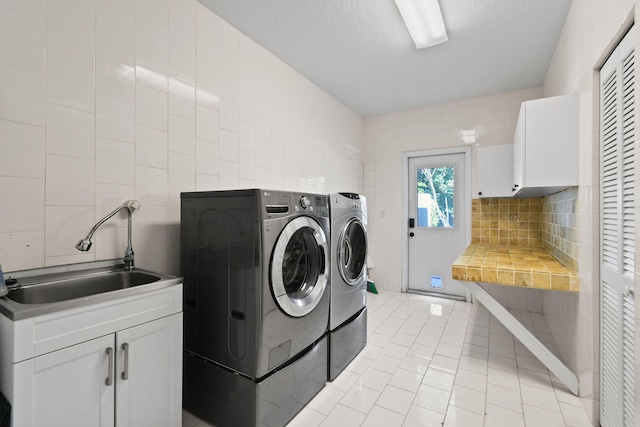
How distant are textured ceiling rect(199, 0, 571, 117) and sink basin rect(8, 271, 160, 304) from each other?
6.01ft

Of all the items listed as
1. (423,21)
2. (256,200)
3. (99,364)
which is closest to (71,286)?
(99,364)

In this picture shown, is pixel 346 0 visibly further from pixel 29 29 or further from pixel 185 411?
pixel 185 411

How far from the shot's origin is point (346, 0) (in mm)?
1979

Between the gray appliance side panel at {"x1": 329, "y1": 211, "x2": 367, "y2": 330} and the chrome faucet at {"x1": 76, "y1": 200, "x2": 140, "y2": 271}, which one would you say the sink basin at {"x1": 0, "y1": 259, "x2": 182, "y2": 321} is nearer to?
the chrome faucet at {"x1": 76, "y1": 200, "x2": 140, "y2": 271}

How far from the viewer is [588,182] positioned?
5.47 ft

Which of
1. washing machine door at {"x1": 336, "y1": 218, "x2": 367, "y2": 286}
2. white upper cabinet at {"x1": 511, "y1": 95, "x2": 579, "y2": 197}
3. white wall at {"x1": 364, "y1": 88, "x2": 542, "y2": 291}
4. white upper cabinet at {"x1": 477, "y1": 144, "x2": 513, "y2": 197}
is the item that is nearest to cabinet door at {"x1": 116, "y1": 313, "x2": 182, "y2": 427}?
washing machine door at {"x1": 336, "y1": 218, "x2": 367, "y2": 286}

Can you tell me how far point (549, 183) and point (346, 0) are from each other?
1786 millimetres

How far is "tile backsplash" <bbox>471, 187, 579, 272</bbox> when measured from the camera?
2.70 metres

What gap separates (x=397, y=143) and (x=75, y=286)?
380 centimetres

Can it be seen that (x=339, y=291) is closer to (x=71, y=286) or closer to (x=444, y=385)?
(x=444, y=385)

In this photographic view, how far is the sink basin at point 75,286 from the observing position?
1.24 m

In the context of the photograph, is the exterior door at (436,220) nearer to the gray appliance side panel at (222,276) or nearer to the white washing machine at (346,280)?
the white washing machine at (346,280)

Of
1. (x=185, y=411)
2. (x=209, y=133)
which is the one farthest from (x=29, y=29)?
(x=185, y=411)

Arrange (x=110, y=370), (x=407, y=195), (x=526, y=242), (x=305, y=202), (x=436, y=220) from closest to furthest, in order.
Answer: (x=110, y=370), (x=305, y=202), (x=526, y=242), (x=436, y=220), (x=407, y=195)
